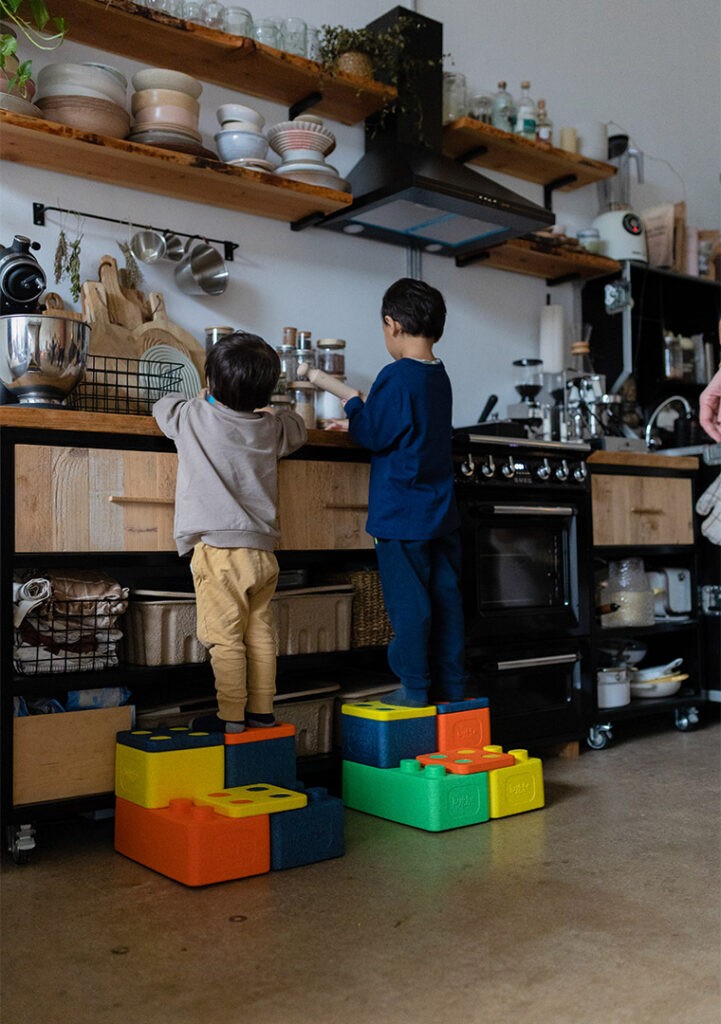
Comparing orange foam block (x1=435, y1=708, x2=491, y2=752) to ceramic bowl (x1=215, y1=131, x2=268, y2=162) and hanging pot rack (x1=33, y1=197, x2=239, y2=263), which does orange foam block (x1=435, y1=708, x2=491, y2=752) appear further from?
ceramic bowl (x1=215, y1=131, x2=268, y2=162)

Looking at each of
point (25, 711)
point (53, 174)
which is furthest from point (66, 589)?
point (53, 174)

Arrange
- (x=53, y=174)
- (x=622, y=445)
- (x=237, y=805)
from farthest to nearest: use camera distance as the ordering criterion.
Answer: (x=622, y=445), (x=53, y=174), (x=237, y=805)

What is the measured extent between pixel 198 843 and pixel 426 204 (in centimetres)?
220

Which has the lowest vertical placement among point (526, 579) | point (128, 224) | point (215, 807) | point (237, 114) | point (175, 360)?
point (215, 807)

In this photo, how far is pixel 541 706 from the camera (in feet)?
10.3

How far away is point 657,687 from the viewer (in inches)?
141

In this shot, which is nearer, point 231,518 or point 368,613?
point 231,518

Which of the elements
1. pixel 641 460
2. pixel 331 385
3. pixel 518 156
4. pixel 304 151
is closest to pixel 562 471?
pixel 641 460

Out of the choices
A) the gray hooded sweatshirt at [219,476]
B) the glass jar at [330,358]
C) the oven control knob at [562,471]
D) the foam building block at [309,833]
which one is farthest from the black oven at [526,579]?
the foam building block at [309,833]

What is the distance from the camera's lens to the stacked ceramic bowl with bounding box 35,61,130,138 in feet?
9.02

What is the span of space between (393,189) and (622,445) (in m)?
1.26

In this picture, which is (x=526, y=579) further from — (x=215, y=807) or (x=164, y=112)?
(x=164, y=112)

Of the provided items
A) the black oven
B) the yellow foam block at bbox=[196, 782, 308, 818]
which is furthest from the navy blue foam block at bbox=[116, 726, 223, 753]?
the black oven

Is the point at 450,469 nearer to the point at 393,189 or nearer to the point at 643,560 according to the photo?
the point at 393,189
